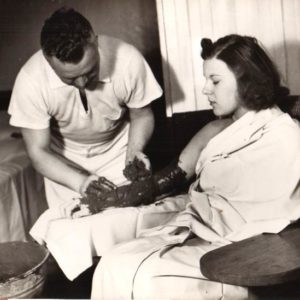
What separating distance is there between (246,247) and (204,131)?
42cm

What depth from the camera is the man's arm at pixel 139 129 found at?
1.30 meters

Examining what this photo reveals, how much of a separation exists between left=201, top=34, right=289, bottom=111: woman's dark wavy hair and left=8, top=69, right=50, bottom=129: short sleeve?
459 mm

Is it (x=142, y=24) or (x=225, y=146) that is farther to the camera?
(x=142, y=24)

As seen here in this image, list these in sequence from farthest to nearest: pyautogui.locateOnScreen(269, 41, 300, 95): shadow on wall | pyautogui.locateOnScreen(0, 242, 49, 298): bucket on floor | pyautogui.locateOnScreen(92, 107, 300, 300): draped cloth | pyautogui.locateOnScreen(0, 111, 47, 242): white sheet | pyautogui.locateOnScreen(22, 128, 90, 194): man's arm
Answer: pyautogui.locateOnScreen(0, 111, 47, 242): white sheet → pyautogui.locateOnScreen(22, 128, 90, 194): man's arm → pyautogui.locateOnScreen(269, 41, 300, 95): shadow on wall → pyautogui.locateOnScreen(0, 242, 49, 298): bucket on floor → pyautogui.locateOnScreen(92, 107, 300, 300): draped cloth

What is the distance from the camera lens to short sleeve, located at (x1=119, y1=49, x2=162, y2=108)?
1.26m

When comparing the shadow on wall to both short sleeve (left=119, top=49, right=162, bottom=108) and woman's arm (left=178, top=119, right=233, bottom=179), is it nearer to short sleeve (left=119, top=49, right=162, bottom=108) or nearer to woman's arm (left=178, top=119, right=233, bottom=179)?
woman's arm (left=178, top=119, right=233, bottom=179)

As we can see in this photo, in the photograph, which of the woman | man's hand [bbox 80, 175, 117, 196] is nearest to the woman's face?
the woman

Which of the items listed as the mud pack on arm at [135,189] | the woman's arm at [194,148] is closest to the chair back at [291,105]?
the woman's arm at [194,148]

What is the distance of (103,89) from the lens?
1254 mm

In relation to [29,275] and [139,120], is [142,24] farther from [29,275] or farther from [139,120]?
[29,275]

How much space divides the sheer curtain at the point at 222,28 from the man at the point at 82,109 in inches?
4.1

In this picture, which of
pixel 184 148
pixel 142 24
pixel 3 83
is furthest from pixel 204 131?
pixel 3 83

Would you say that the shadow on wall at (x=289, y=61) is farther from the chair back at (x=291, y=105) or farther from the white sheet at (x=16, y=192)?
the white sheet at (x=16, y=192)

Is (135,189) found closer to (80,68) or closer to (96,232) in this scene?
(96,232)
